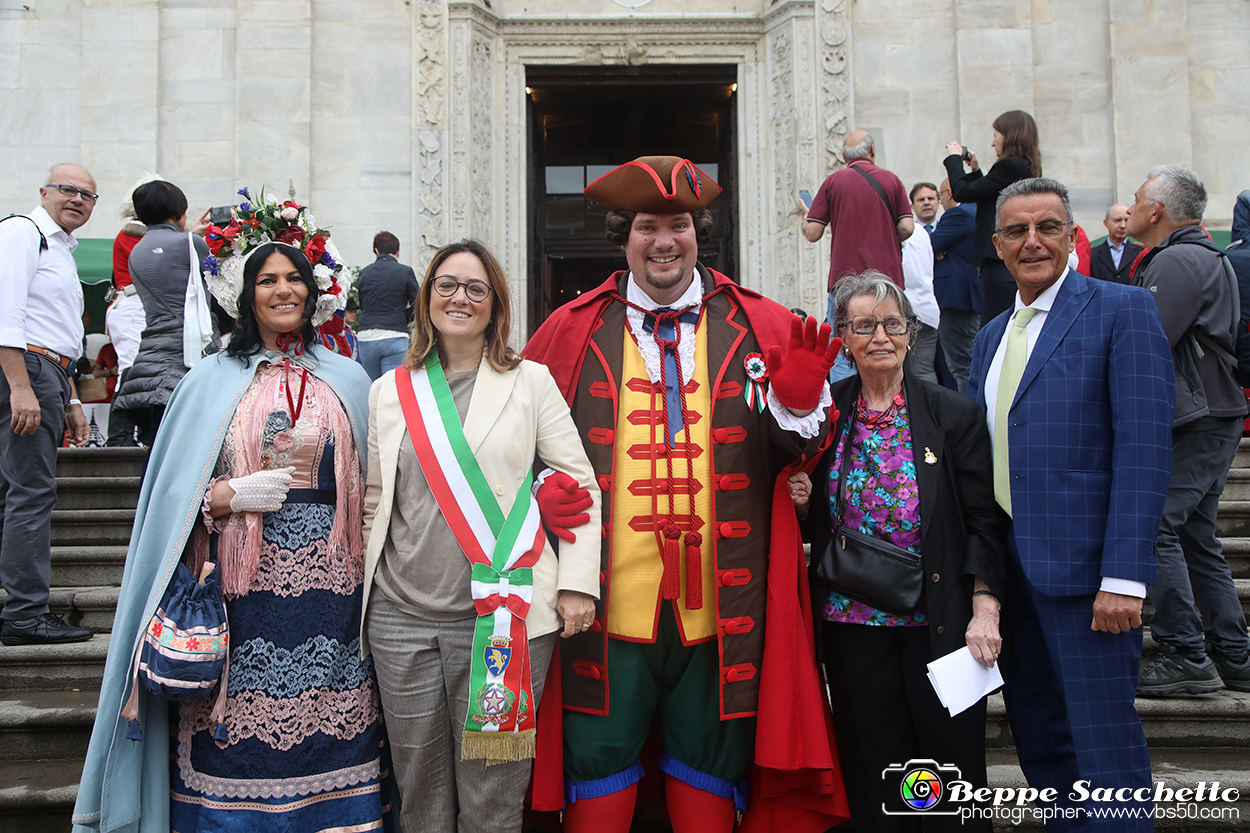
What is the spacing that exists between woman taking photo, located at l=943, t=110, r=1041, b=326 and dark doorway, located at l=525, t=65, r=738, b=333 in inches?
162

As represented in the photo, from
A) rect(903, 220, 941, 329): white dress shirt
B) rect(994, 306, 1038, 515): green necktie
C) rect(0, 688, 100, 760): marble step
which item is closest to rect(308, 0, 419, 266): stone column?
rect(903, 220, 941, 329): white dress shirt

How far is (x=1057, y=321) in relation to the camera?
2.60 metres

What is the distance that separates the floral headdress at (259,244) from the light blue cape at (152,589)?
0.28 metres

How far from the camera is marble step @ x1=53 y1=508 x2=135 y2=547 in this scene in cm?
503

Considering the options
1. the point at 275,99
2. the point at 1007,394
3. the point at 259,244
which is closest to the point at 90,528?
the point at 259,244

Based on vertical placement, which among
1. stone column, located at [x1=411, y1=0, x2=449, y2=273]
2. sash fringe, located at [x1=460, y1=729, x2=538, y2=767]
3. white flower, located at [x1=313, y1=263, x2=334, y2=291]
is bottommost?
sash fringe, located at [x1=460, y1=729, x2=538, y2=767]

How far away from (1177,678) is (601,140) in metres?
8.88

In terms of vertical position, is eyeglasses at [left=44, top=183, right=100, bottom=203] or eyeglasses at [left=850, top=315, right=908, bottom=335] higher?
eyeglasses at [left=44, top=183, right=100, bottom=203]

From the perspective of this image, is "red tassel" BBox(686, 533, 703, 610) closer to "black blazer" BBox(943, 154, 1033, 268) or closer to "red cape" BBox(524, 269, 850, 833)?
"red cape" BBox(524, 269, 850, 833)

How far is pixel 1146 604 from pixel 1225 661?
44cm

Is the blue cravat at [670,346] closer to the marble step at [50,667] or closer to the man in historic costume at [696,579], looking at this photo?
the man in historic costume at [696,579]

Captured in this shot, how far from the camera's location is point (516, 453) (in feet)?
8.10

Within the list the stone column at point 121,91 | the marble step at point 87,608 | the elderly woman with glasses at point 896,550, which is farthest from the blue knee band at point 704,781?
the stone column at point 121,91

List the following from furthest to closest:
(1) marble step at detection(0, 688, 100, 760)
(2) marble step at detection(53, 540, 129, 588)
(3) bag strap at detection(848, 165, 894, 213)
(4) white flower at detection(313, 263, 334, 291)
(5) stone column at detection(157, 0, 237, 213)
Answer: (5) stone column at detection(157, 0, 237, 213)
(3) bag strap at detection(848, 165, 894, 213)
(2) marble step at detection(53, 540, 129, 588)
(1) marble step at detection(0, 688, 100, 760)
(4) white flower at detection(313, 263, 334, 291)
